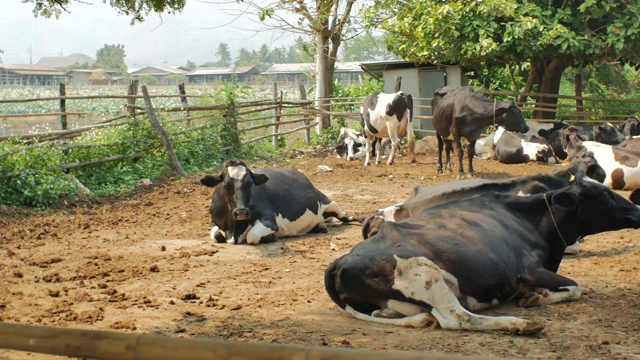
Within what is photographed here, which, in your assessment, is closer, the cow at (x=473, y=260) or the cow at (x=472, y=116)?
the cow at (x=473, y=260)

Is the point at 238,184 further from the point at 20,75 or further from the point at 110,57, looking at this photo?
the point at 110,57

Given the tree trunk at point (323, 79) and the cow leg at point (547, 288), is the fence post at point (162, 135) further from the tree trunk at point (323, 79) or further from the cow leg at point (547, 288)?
the cow leg at point (547, 288)

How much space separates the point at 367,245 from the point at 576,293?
1716 mm

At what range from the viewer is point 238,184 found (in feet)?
31.7

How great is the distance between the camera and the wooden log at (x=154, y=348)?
2355mm

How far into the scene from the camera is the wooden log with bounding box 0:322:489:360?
2.36 metres

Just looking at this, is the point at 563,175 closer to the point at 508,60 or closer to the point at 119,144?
the point at 119,144

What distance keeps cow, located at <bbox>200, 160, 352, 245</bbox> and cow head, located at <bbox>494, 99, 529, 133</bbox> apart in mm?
6658

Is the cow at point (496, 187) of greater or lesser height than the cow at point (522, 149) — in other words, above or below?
above

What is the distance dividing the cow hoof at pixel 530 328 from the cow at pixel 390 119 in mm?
13509

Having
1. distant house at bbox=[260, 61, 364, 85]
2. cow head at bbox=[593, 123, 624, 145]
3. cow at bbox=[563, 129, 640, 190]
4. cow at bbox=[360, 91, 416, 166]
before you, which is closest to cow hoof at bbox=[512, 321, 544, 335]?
cow at bbox=[563, 129, 640, 190]

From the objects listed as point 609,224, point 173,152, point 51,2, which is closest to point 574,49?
point 173,152

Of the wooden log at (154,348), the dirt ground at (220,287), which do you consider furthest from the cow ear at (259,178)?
the wooden log at (154,348)

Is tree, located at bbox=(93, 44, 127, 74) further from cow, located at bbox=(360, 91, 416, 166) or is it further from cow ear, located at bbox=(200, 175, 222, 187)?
cow ear, located at bbox=(200, 175, 222, 187)
